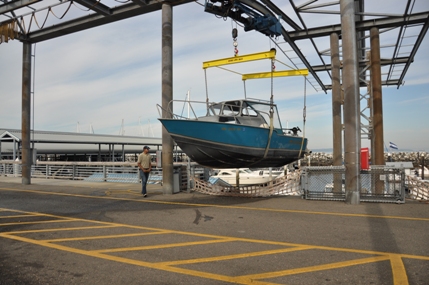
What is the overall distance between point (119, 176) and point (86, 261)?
15332 mm

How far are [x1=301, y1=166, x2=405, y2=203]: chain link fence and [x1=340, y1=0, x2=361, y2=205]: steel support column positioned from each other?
53 cm

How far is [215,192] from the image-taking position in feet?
41.5

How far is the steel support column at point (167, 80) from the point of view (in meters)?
12.2

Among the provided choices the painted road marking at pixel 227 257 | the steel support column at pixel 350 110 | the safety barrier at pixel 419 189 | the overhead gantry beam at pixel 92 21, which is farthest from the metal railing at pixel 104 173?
the safety barrier at pixel 419 189

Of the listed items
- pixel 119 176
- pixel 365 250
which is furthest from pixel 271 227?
pixel 119 176

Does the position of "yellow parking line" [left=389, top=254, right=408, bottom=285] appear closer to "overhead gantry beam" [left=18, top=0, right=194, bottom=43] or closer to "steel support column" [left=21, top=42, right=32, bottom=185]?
"overhead gantry beam" [left=18, top=0, right=194, bottom=43]

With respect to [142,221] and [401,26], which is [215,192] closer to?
[142,221]

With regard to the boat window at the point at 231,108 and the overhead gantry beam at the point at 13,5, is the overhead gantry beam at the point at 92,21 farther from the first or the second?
the boat window at the point at 231,108

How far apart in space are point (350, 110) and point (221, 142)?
156 inches

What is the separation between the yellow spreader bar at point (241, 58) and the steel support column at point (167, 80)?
1552mm

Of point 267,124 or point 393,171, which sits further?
point 267,124

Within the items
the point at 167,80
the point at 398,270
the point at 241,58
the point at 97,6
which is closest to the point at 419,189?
the point at 241,58

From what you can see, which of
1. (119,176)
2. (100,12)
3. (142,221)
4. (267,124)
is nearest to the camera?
(142,221)

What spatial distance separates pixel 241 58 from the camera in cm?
1084
